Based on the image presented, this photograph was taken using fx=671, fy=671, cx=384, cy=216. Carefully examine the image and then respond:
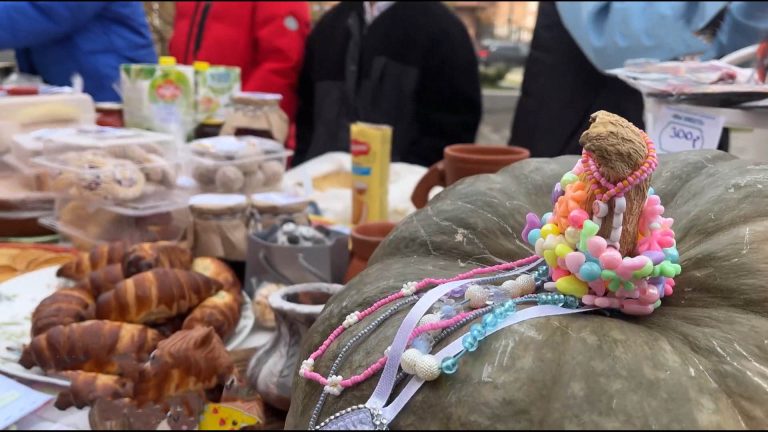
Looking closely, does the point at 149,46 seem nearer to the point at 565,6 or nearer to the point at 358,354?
the point at 565,6

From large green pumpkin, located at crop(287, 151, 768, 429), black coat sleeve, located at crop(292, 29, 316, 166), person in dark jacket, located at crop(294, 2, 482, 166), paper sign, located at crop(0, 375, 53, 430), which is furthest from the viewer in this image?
black coat sleeve, located at crop(292, 29, 316, 166)

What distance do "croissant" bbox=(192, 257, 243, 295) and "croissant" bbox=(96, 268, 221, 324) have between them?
6 cm

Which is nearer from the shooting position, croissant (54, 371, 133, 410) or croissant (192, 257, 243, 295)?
croissant (54, 371, 133, 410)

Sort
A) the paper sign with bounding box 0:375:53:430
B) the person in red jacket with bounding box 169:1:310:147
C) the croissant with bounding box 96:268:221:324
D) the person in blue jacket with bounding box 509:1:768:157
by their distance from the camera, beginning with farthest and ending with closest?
the person in red jacket with bounding box 169:1:310:147 < the person in blue jacket with bounding box 509:1:768:157 < the croissant with bounding box 96:268:221:324 < the paper sign with bounding box 0:375:53:430

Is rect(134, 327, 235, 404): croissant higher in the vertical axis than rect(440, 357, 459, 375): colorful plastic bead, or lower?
lower

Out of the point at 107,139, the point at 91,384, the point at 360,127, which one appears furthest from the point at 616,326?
the point at 107,139

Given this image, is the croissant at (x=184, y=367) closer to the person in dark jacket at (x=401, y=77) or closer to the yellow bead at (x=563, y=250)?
the yellow bead at (x=563, y=250)

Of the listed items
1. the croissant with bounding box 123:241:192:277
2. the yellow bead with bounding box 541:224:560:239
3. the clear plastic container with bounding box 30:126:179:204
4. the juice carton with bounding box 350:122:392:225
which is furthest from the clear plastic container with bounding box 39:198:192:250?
the yellow bead with bounding box 541:224:560:239

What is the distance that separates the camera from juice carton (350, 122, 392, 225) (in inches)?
61.6

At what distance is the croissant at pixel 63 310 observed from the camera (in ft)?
3.20

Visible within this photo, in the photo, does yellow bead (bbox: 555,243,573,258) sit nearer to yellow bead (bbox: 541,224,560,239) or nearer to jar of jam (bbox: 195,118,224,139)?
yellow bead (bbox: 541,224,560,239)

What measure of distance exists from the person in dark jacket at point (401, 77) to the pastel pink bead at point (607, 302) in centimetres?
199

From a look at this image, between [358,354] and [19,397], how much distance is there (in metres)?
0.54

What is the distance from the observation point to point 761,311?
0.55m
